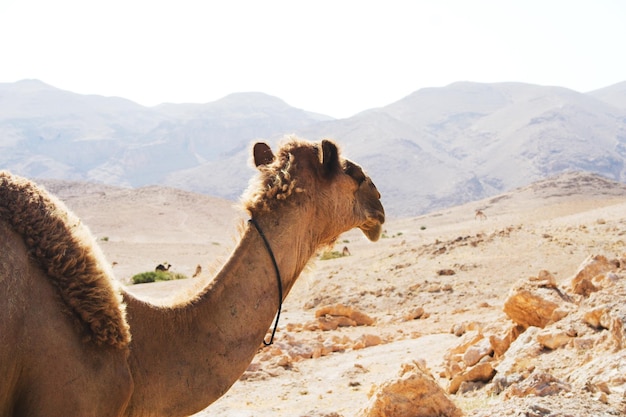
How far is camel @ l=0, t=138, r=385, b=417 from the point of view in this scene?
2680mm

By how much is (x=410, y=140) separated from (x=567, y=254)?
14097 cm

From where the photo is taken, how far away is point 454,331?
1029cm

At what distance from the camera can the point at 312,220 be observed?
3834mm

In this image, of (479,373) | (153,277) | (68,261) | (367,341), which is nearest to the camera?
(68,261)

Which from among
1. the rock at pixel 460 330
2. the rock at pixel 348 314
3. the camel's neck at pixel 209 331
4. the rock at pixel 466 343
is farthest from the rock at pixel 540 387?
the rock at pixel 348 314

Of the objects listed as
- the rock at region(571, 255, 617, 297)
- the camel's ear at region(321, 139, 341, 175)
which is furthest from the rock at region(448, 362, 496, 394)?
the camel's ear at region(321, 139, 341, 175)

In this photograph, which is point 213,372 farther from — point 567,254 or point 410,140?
point 410,140

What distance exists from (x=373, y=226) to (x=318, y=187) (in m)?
0.54

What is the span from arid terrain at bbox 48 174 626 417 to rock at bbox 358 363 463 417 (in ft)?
0.06

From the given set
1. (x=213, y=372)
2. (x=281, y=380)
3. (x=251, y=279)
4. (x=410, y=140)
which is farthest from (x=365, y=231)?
(x=410, y=140)

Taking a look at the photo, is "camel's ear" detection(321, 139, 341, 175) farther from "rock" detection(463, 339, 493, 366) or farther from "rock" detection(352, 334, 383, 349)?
"rock" detection(352, 334, 383, 349)

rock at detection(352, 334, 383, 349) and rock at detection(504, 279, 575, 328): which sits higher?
rock at detection(504, 279, 575, 328)

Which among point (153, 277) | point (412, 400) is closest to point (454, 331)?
point (412, 400)

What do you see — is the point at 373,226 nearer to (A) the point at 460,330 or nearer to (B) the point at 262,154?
(B) the point at 262,154
